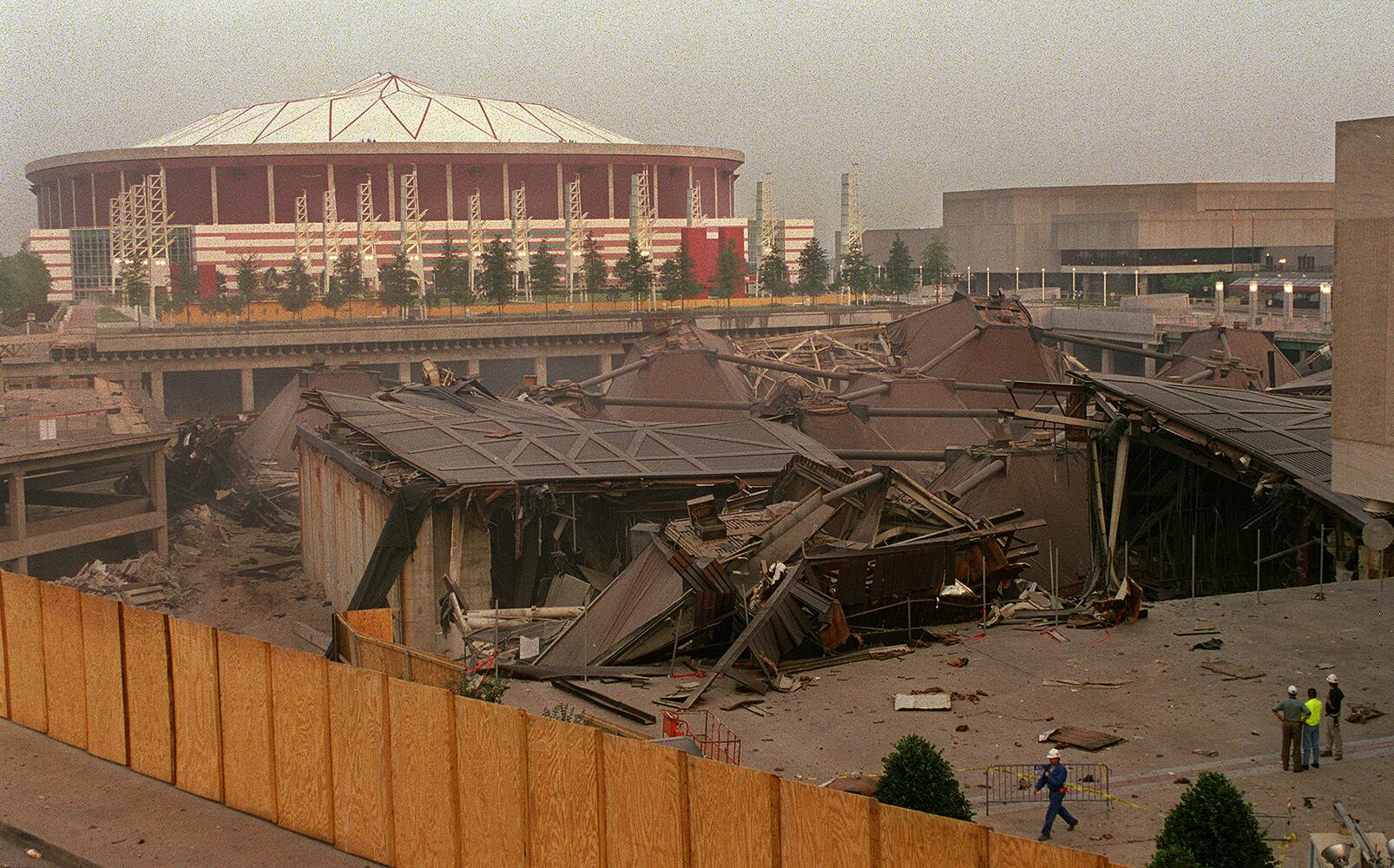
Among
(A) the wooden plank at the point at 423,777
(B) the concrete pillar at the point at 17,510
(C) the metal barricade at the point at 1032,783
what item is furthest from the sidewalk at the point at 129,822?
(B) the concrete pillar at the point at 17,510

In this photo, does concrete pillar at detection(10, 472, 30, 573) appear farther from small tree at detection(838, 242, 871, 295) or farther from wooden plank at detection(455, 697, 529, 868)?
small tree at detection(838, 242, 871, 295)

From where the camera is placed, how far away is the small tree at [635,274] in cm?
8962

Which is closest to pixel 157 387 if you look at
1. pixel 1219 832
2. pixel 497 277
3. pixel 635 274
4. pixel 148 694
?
pixel 497 277

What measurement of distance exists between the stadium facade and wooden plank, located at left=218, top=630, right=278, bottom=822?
82317mm

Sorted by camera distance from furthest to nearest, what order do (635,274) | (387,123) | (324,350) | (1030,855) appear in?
(387,123) < (635,274) < (324,350) < (1030,855)

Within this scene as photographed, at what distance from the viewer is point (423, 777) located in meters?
12.1

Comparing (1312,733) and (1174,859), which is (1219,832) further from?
(1312,733)

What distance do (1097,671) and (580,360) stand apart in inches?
2623

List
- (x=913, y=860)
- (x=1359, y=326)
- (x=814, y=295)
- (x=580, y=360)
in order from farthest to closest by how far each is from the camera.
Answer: (x=814, y=295), (x=580, y=360), (x=1359, y=326), (x=913, y=860)

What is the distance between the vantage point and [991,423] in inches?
1619

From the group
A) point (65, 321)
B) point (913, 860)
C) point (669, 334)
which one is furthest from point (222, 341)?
point (913, 860)

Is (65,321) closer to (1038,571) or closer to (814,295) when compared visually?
(814,295)

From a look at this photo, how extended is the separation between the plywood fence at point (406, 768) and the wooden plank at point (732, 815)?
12 mm

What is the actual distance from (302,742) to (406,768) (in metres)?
1.38
